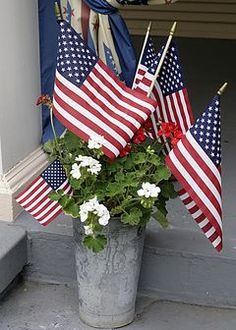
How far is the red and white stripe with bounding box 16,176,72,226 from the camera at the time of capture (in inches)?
114

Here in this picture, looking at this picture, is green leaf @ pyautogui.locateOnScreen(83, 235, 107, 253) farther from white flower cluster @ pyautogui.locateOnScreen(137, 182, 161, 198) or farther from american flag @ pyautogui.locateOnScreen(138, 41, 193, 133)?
american flag @ pyautogui.locateOnScreen(138, 41, 193, 133)

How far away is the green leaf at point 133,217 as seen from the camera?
8.31ft

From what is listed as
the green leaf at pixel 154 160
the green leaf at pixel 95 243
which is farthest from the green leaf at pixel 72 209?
the green leaf at pixel 154 160

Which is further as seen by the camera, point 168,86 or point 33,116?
point 33,116

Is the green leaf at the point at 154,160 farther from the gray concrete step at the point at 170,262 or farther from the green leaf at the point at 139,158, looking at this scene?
the gray concrete step at the point at 170,262

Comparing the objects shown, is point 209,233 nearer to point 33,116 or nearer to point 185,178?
point 185,178

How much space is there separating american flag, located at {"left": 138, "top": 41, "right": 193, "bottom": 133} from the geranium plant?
0.21 metres

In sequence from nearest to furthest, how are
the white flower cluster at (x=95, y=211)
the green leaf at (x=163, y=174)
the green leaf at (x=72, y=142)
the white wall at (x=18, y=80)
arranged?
the white flower cluster at (x=95, y=211) → the green leaf at (x=163, y=174) → the green leaf at (x=72, y=142) → the white wall at (x=18, y=80)

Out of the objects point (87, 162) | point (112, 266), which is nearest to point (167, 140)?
point (87, 162)

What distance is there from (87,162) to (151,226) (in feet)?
2.80

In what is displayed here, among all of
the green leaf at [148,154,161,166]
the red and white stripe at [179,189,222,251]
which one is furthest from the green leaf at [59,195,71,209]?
the red and white stripe at [179,189,222,251]

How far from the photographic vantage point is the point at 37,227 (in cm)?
325

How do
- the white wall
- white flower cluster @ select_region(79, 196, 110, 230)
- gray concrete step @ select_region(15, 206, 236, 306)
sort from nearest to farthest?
white flower cluster @ select_region(79, 196, 110, 230), gray concrete step @ select_region(15, 206, 236, 306), the white wall

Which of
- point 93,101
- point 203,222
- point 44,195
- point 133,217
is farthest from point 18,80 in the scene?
point 203,222
